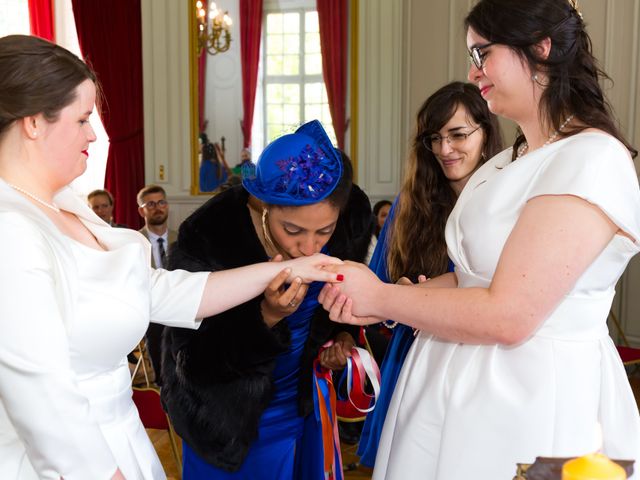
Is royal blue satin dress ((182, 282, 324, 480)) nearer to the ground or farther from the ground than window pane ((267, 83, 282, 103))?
nearer to the ground

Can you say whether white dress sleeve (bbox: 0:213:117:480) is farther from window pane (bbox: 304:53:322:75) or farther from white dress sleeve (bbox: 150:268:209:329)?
window pane (bbox: 304:53:322:75)

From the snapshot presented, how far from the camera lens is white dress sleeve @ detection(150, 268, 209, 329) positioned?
170 cm

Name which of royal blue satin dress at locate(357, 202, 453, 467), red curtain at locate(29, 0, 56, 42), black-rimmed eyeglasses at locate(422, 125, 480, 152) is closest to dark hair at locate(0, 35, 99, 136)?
royal blue satin dress at locate(357, 202, 453, 467)

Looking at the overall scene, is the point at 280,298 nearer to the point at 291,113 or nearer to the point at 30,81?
the point at 30,81

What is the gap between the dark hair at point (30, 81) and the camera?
1292mm

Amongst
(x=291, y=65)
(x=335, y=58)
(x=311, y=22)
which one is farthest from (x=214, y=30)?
(x=335, y=58)

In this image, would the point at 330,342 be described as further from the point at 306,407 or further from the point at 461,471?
the point at 461,471

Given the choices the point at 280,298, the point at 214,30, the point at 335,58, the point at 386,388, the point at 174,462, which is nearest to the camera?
the point at 280,298

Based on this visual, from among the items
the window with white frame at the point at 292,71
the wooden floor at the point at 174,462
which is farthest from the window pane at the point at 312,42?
the wooden floor at the point at 174,462

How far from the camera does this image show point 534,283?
1.32m

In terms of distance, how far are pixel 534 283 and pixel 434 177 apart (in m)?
1.35

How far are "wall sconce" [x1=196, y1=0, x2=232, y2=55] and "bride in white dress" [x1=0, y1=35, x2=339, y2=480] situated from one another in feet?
24.6

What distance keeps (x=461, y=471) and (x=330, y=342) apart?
2.46ft

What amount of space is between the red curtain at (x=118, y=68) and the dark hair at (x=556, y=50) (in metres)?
7.91
